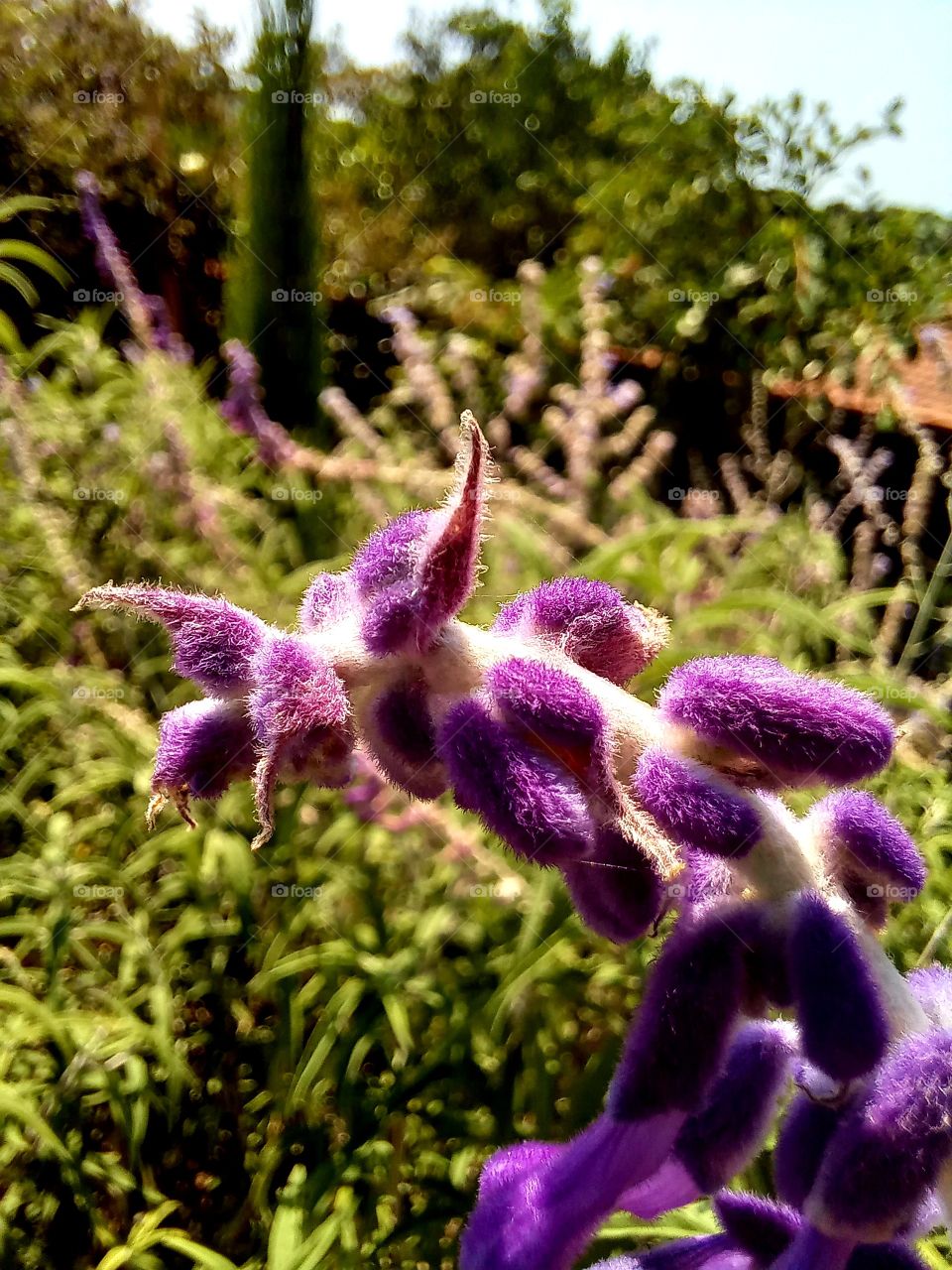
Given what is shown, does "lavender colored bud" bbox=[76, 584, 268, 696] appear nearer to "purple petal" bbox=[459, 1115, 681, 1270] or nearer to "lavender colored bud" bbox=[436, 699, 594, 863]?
"lavender colored bud" bbox=[436, 699, 594, 863]

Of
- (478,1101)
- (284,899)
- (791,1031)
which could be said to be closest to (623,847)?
(791,1031)

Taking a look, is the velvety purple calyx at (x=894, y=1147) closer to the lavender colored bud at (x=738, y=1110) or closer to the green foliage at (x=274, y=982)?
the lavender colored bud at (x=738, y=1110)

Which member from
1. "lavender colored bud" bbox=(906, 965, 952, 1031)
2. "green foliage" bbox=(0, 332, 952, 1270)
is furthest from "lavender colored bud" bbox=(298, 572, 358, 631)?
"green foliage" bbox=(0, 332, 952, 1270)

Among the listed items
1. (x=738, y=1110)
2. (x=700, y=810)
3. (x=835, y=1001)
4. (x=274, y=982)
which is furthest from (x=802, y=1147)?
(x=274, y=982)

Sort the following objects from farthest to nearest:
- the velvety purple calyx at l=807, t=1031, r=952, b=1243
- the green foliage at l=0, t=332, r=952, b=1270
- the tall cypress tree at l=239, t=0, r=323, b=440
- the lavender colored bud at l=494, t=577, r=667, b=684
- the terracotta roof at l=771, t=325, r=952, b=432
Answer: the tall cypress tree at l=239, t=0, r=323, b=440 < the terracotta roof at l=771, t=325, r=952, b=432 < the green foliage at l=0, t=332, r=952, b=1270 < the lavender colored bud at l=494, t=577, r=667, b=684 < the velvety purple calyx at l=807, t=1031, r=952, b=1243

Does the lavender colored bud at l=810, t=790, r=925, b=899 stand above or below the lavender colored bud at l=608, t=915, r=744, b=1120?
above

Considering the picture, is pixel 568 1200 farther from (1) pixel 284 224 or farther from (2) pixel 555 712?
(1) pixel 284 224

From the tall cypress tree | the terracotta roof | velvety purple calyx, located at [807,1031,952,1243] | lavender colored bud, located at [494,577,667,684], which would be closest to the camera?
velvety purple calyx, located at [807,1031,952,1243]

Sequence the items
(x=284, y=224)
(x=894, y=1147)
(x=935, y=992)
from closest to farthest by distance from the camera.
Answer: (x=894, y=1147) → (x=935, y=992) → (x=284, y=224)
